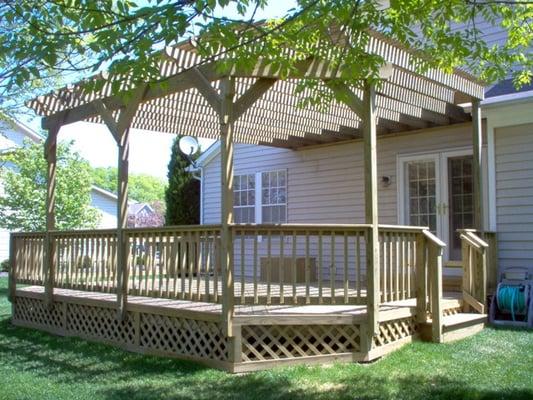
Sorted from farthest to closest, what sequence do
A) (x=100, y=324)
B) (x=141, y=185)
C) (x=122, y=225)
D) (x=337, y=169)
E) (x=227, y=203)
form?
(x=141, y=185), (x=337, y=169), (x=100, y=324), (x=122, y=225), (x=227, y=203)

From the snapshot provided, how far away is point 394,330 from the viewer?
6676 mm

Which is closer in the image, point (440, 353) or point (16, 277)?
point (440, 353)

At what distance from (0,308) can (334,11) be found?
9355mm

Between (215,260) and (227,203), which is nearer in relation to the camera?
(227,203)

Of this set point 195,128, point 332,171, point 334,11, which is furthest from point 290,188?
point 334,11

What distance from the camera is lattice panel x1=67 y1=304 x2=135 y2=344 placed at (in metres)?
7.35

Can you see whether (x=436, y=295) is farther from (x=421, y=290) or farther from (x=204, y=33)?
(x=204, y=33)

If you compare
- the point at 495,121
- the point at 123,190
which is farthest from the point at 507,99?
the point at 123,190

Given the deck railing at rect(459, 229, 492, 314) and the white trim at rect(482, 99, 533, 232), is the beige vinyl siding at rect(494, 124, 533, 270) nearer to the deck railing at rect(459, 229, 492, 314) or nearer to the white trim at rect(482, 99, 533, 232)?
the white trim at rect(482, 99, 533, 232)

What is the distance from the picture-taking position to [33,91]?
39.3 feet

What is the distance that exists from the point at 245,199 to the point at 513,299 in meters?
6.74

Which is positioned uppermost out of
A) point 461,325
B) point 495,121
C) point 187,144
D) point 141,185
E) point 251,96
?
point 141,185

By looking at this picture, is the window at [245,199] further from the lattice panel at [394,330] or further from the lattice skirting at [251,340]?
the lattice panel at [394,330]

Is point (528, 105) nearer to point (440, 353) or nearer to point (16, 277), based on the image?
point (440, 353)
